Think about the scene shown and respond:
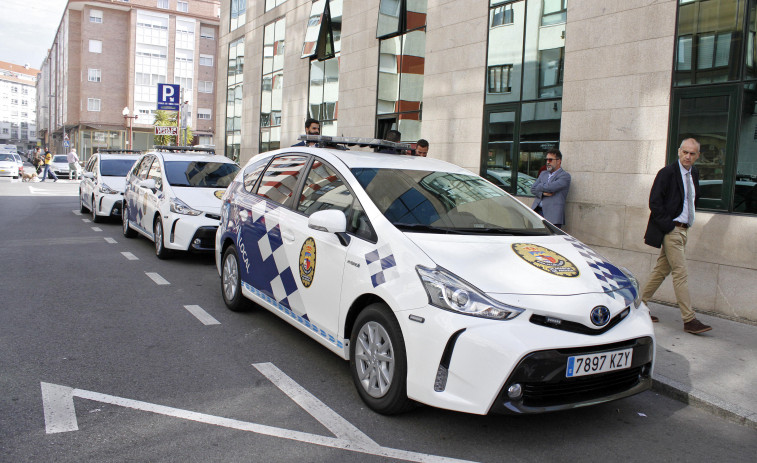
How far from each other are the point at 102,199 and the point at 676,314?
11587 mm

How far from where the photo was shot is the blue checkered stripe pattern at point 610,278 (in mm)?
3777

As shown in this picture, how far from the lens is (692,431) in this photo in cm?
396

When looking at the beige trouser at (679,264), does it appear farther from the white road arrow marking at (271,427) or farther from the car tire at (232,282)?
the car tire at (232,282)

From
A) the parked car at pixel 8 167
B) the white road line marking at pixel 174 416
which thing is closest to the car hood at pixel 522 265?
the white road line marking at pixel 174 416

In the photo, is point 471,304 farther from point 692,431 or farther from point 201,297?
point 201,297

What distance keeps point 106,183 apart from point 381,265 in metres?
11.7

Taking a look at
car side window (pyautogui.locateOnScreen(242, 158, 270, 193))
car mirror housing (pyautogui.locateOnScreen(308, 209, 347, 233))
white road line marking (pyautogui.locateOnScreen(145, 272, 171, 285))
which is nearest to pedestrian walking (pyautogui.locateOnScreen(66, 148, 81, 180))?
white road line marking (pyautogui.locateOnScreen(145, 272, 171, 285))

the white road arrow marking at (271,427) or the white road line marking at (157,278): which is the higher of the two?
the white road line marking at (157,278)

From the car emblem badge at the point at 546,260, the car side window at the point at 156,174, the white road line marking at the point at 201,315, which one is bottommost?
the white road line marking at the point at 201,315

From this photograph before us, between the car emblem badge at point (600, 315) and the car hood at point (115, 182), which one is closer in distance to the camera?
the car emblem badge at point (600, 315)

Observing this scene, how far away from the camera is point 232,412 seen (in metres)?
3.77

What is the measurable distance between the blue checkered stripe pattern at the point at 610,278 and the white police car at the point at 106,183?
1172 centimetres

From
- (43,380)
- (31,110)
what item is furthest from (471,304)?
(31,110)

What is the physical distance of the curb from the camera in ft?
13.4
